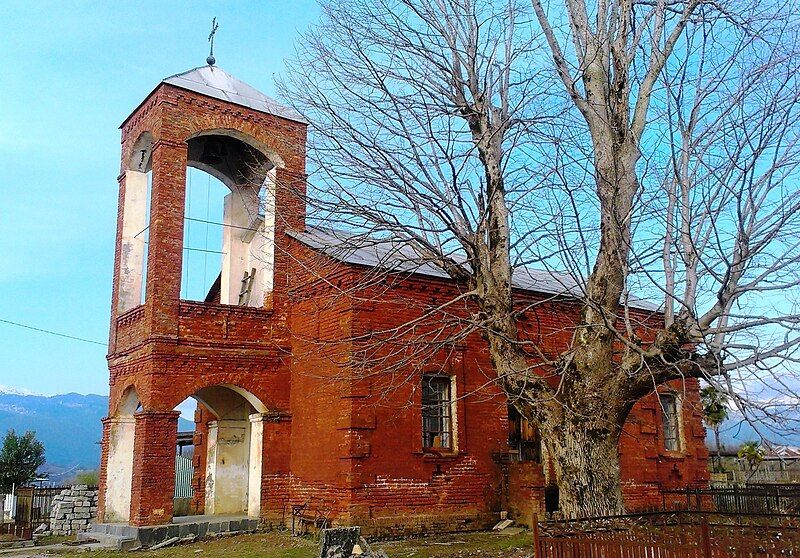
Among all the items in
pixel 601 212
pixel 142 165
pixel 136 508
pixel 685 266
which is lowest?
pixel 136 508

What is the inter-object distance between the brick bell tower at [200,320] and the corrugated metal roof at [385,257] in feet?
3.06

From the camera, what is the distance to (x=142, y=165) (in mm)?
17031

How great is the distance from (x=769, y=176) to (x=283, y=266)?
35.5ft

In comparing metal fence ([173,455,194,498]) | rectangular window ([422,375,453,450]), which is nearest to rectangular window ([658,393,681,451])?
rectangular window ([422,375,453,450])

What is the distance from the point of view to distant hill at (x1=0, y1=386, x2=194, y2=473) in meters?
114

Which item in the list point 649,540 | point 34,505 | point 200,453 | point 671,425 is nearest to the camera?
point 649,540

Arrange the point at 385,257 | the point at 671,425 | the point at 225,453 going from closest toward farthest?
the point at 385,257 < the point at 225,453 < the point at 671,425

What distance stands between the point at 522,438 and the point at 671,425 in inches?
229

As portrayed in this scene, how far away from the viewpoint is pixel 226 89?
16.7 m

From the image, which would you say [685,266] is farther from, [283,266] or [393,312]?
[283,266]

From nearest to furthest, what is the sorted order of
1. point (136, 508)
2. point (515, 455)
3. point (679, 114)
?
point (679, 114) → point (136, 508) → point (515, 455)

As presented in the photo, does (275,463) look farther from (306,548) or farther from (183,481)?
(183,481)

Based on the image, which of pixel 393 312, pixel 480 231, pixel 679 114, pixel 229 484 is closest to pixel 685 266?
pixel 679 114

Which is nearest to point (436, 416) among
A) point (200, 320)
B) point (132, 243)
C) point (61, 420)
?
Result: point (200, 320)
